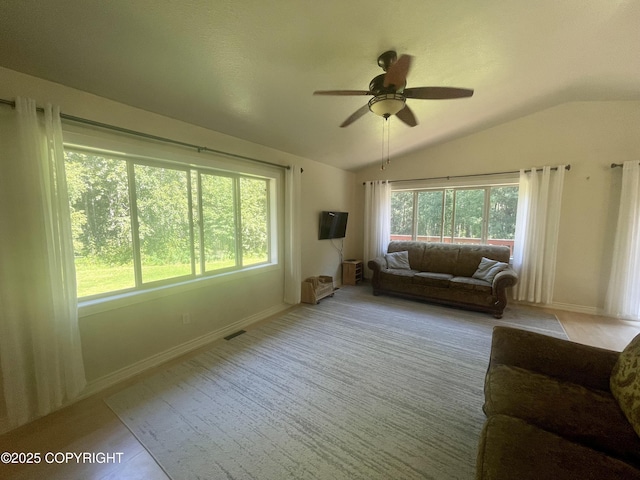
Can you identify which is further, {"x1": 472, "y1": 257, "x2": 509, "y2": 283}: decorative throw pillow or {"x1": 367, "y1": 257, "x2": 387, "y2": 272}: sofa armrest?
{"x1": 367, "y1": 257, "x2": 387, "y2": 272}: sofa armrest

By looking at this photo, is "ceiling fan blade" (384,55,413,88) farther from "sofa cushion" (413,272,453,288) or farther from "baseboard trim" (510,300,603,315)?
"baseboard trim" (510,300,603,315)

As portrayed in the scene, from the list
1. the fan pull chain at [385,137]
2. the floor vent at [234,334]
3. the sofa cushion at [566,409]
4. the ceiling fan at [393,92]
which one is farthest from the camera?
the fan pull chain at [385,137]

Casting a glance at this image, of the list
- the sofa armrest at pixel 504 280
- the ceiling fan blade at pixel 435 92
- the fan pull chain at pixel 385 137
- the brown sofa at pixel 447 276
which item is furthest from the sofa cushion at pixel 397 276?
the ceiling fan blade at pixel 435 92

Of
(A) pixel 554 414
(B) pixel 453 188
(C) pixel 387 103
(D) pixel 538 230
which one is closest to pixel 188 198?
(C) pixel 387 103

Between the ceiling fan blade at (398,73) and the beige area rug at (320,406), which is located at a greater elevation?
the ceiling fan blade at (398,73)

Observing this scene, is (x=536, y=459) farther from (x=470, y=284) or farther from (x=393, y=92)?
(x=470, y=284)

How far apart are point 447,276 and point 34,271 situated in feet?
15.3

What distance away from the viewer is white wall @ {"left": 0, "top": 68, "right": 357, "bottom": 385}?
1857 mm

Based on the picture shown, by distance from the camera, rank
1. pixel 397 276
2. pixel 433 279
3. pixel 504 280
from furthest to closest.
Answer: pixel 397 276 → pixel 433 279 → pixel 504 280

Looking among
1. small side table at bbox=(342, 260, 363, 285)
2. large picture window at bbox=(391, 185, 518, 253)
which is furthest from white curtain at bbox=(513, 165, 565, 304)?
small side table at bbox=(342, 260, 363, 285)

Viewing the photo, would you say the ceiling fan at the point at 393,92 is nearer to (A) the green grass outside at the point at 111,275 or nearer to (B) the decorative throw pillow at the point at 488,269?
(A) the green grass outside at the point at 111,275

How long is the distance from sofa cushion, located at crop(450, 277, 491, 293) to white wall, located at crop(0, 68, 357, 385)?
8.34 ft

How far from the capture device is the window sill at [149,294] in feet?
6.65

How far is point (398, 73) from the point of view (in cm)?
164
